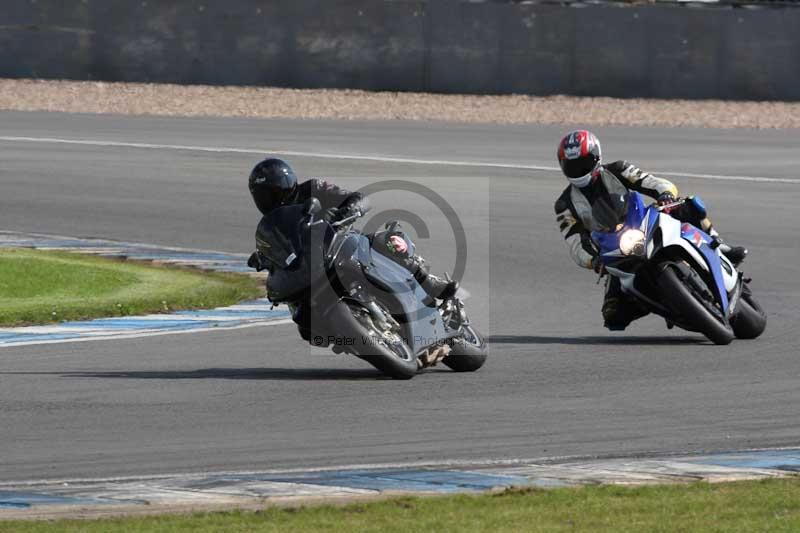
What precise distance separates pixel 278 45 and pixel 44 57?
13.8ft

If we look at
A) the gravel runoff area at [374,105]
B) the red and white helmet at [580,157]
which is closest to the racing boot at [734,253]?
the red and white helmet at [580,157]

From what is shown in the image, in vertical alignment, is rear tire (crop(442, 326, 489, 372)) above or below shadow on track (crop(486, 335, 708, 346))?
above

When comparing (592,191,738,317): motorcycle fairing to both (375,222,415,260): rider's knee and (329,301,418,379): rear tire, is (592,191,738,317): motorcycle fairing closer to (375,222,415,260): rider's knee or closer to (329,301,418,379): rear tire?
(375,222,415,260): rider's knee

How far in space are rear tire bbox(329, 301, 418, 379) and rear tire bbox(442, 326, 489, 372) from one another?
1.54 feet

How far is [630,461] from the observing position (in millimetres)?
8406

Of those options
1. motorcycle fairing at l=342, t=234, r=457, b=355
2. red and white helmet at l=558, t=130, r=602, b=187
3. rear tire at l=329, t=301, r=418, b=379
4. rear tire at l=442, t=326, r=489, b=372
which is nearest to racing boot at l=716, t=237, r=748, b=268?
red and white helmet at l=558, t=130, r=602, b=187

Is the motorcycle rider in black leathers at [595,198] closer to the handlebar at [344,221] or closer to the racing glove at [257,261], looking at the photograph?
the handlebar at [344,221]

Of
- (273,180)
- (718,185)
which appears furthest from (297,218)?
(718,185)

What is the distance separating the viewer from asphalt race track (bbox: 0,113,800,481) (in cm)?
891

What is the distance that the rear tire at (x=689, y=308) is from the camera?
41.1 feet

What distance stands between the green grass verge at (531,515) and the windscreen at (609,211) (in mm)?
5258

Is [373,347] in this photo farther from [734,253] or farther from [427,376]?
[734,253]

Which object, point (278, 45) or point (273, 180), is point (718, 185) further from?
point (273, 180)

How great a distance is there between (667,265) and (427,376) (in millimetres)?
2250
